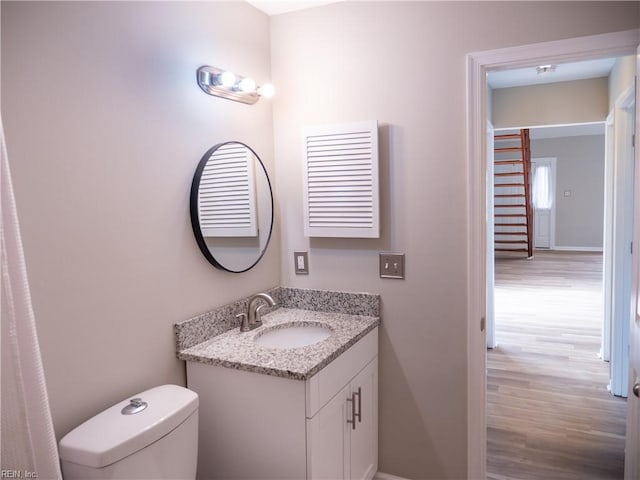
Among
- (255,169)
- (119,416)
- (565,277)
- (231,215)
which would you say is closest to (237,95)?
(255,169)

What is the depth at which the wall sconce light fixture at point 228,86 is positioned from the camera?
6.17 ft

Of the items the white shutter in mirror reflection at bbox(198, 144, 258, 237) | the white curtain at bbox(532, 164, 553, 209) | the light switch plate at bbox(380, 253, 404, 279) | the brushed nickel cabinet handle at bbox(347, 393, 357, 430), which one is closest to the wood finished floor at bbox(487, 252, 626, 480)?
the brushed nickel cabinet handle at bbox(347, 393, 357, 430)

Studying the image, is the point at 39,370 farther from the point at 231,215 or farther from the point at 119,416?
the point at 231,215

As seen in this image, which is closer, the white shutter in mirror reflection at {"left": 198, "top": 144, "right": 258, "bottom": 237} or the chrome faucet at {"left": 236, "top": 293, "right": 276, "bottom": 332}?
the white shutter in mirror reflection at {"left": 198, "top": 144, "right": 258, "bottom": 237}

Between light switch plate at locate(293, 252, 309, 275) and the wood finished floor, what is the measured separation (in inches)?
56.9

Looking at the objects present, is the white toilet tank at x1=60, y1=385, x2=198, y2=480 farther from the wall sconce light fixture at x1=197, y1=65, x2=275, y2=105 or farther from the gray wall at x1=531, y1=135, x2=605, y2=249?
the gray wall at x1=531, y1=135, x2=605, y2=249

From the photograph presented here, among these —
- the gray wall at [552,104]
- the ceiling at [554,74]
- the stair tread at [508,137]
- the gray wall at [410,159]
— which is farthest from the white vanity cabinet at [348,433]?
the stair tread at [508,137]

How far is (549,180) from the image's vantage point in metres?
9.87

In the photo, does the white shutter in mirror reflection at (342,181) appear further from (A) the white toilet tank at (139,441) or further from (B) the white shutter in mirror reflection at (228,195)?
(A) the white toilet tank at (139,441)

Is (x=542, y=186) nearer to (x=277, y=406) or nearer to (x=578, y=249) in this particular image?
(x=578, y=249)

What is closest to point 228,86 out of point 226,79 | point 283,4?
point 226,79

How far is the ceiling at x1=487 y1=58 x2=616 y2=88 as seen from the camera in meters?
3.61

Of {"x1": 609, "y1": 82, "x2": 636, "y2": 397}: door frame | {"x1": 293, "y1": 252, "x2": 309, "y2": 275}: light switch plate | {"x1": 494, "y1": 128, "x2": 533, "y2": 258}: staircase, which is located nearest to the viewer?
{"x1": 293, "y1": 252, "x2": 309, "y2": 275}: light switch plate

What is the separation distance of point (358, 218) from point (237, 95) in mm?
786
